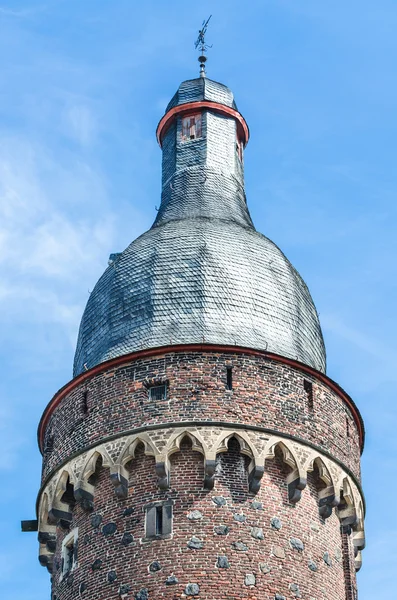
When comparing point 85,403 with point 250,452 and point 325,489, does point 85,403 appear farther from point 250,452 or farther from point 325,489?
point 325,489

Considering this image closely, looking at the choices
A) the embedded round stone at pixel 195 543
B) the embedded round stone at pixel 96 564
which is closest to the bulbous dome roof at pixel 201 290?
the embedded round stone at pixel 195 543

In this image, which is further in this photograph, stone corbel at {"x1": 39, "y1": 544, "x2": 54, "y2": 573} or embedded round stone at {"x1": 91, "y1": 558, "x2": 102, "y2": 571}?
stone corbel at {"x1": 39, "y1": 544, "x2": 54, "y2": 573}

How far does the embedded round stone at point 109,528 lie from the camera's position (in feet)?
79.5

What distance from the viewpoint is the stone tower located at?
77.7 ft

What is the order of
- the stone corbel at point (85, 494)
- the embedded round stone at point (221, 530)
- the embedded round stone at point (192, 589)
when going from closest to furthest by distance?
1. the embedded round stone at point (192, 589)
2. the embedded round stone at point (221, 530)
3. the stone corbel at point (85, 494)

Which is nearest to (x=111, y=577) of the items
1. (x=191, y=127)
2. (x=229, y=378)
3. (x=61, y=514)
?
(x=61, y=514)

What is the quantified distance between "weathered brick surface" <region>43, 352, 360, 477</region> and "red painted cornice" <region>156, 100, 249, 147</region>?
8.93 meters

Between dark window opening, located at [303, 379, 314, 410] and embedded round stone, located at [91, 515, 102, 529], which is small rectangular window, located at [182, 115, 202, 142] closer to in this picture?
dark window opening, located at [303, 379, 314, 410]

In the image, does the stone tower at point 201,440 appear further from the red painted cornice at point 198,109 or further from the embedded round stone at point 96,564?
the red painted cornice at point 198,109

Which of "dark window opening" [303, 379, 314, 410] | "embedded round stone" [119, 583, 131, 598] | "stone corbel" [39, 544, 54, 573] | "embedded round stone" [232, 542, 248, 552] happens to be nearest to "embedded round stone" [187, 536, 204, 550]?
"embedded round stone" [232, 542, 248, 552]

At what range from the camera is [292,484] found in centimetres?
2475

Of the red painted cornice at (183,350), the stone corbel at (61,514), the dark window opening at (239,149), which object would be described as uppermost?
the dark window opening at (239,149)

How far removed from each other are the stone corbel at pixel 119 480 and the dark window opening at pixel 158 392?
1540 millimetres

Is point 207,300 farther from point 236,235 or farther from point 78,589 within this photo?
point 78,589
